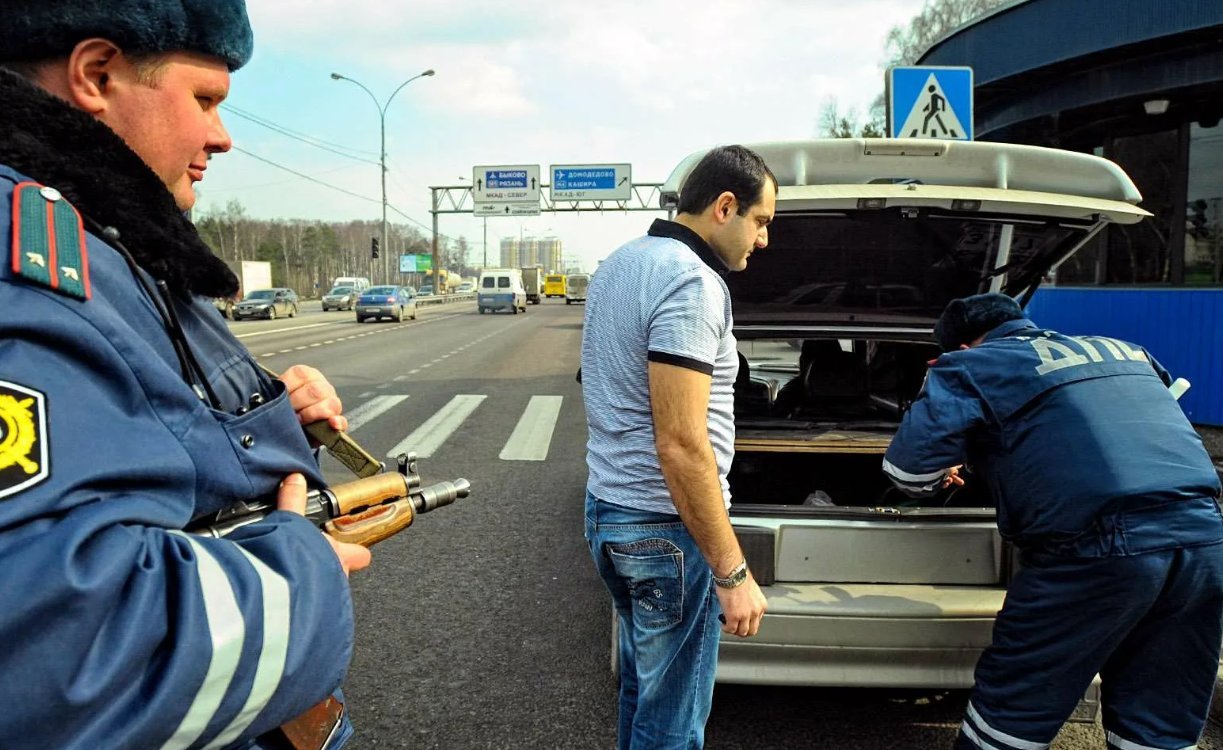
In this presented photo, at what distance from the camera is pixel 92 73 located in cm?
91

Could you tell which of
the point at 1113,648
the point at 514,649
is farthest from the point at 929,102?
the point at 514,649

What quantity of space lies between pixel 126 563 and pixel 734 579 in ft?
4.84

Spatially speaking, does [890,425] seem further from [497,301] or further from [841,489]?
[497,301]

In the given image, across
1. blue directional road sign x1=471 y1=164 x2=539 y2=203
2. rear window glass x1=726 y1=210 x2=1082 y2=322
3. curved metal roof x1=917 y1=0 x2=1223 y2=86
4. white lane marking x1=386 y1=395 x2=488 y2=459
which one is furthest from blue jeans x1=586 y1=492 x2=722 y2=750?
blue directional road sign x1=471 y1=164 x2=539 y2=203

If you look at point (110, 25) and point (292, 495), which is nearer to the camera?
point (110, 25)

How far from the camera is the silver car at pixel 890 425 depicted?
263 cm

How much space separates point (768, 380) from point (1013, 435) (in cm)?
359

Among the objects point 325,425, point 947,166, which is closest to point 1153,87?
point 947,166

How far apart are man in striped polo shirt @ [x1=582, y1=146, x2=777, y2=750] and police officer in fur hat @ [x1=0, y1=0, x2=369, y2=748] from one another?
97 centimetres

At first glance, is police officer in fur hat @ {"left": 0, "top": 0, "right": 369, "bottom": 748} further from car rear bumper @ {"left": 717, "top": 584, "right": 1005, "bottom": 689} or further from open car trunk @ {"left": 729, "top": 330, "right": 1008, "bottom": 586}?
open car trunk @ {"left": 729, "top": 330, "right": 1008, "bottom": 586}

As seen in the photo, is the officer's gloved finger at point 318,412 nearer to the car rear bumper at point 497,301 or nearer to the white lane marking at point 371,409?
the white lane marking at point 371,409

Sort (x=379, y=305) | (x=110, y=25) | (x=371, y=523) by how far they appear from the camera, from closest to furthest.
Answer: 1. (x=110, y=25)
2. (x=371, y=523)
3. (x=379, y=305)

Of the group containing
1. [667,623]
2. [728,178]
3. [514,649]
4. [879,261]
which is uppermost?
[728,178]

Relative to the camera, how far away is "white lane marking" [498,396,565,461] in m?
7.78
